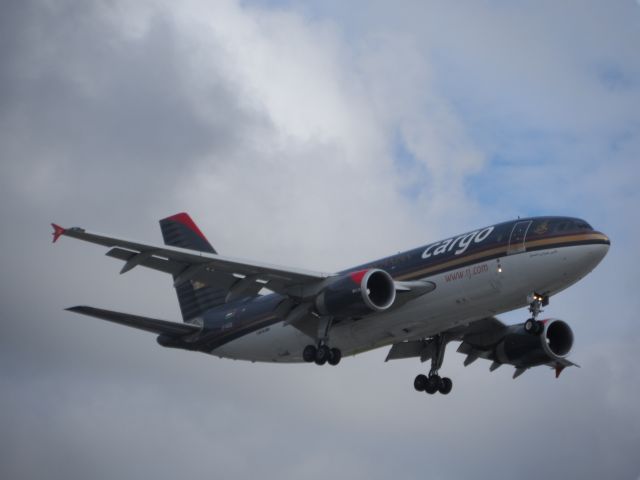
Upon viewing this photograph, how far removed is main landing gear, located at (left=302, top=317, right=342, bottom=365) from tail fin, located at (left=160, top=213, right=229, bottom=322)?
7297 mm

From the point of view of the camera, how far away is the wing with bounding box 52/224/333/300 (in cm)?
3662

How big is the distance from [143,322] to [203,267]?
557 centimetres

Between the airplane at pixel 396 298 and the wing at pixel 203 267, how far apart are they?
0.15 ft

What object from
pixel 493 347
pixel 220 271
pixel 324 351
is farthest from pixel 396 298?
pixel 493 347

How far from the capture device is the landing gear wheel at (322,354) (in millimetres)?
40438

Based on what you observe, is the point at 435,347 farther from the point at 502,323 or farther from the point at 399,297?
the point at 399,297

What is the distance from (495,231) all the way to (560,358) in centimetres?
961

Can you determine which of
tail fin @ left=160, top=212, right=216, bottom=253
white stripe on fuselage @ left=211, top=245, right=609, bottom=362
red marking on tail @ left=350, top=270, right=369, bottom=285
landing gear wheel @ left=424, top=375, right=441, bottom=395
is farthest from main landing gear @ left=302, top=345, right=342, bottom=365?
tail fin @ left=160, top=212, right=216, bottom=253

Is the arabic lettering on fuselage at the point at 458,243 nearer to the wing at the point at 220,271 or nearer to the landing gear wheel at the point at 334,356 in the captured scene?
the wing at the point at 220,271

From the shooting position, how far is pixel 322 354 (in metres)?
40.4

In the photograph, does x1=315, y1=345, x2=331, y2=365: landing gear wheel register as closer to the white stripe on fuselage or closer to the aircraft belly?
the white stripe on fuselage

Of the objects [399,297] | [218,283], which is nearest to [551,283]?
[399,297]

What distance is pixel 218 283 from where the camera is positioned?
40.4m

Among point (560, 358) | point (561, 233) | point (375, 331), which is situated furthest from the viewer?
point (560, 358)
